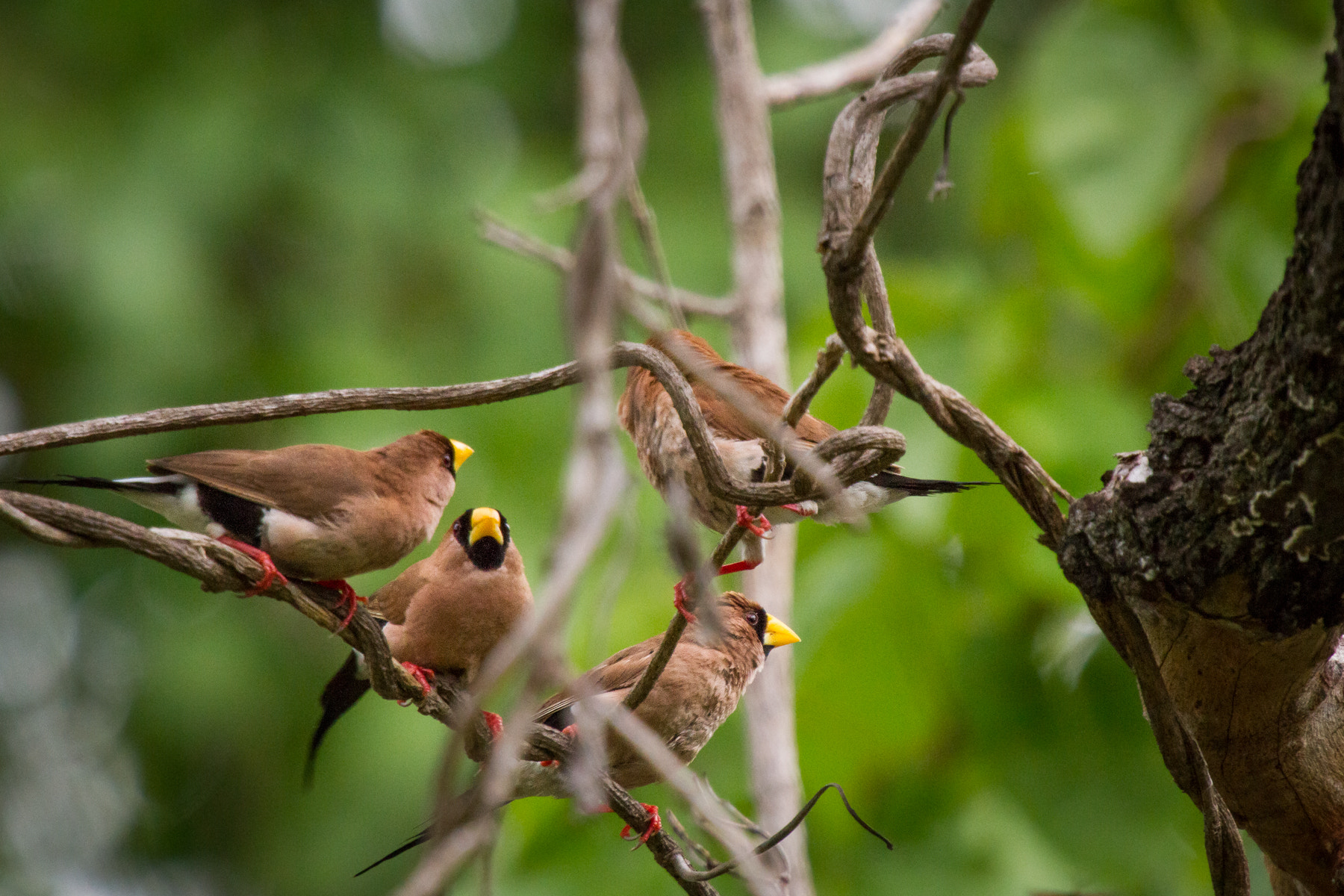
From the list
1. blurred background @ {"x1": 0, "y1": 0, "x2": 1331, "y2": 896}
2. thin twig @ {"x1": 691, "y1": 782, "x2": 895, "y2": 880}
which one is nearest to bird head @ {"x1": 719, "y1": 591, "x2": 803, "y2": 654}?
blurred background @ {"x1": 0, "y1": 0, "x2": 1331, "y2": 896}

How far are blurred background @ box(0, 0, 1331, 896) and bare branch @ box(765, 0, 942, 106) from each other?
0.51m

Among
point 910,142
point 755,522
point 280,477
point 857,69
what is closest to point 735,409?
point 755,522

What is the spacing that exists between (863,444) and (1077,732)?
2719mm

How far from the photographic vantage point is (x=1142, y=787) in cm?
400

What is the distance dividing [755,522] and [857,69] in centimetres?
240

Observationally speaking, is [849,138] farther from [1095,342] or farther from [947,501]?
[1095,342]

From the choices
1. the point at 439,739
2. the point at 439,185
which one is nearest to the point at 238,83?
the point at 439,185

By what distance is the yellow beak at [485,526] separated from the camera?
Result: 122 inches

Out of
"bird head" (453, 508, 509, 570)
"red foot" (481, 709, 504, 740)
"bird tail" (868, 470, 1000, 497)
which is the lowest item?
"red foot" (481, 709, 504, 740)

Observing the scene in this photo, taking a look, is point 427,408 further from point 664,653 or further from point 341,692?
point 341,692

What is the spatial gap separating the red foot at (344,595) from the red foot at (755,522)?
75 centimetres

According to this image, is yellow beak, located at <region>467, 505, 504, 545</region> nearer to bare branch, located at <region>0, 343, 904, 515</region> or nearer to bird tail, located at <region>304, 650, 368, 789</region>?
bird tail, located at <region>304, 650, 368, 789</region>

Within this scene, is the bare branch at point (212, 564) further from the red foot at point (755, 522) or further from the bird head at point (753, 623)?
the bird head at point (753, 623)

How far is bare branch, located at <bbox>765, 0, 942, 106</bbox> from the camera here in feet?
14.3
